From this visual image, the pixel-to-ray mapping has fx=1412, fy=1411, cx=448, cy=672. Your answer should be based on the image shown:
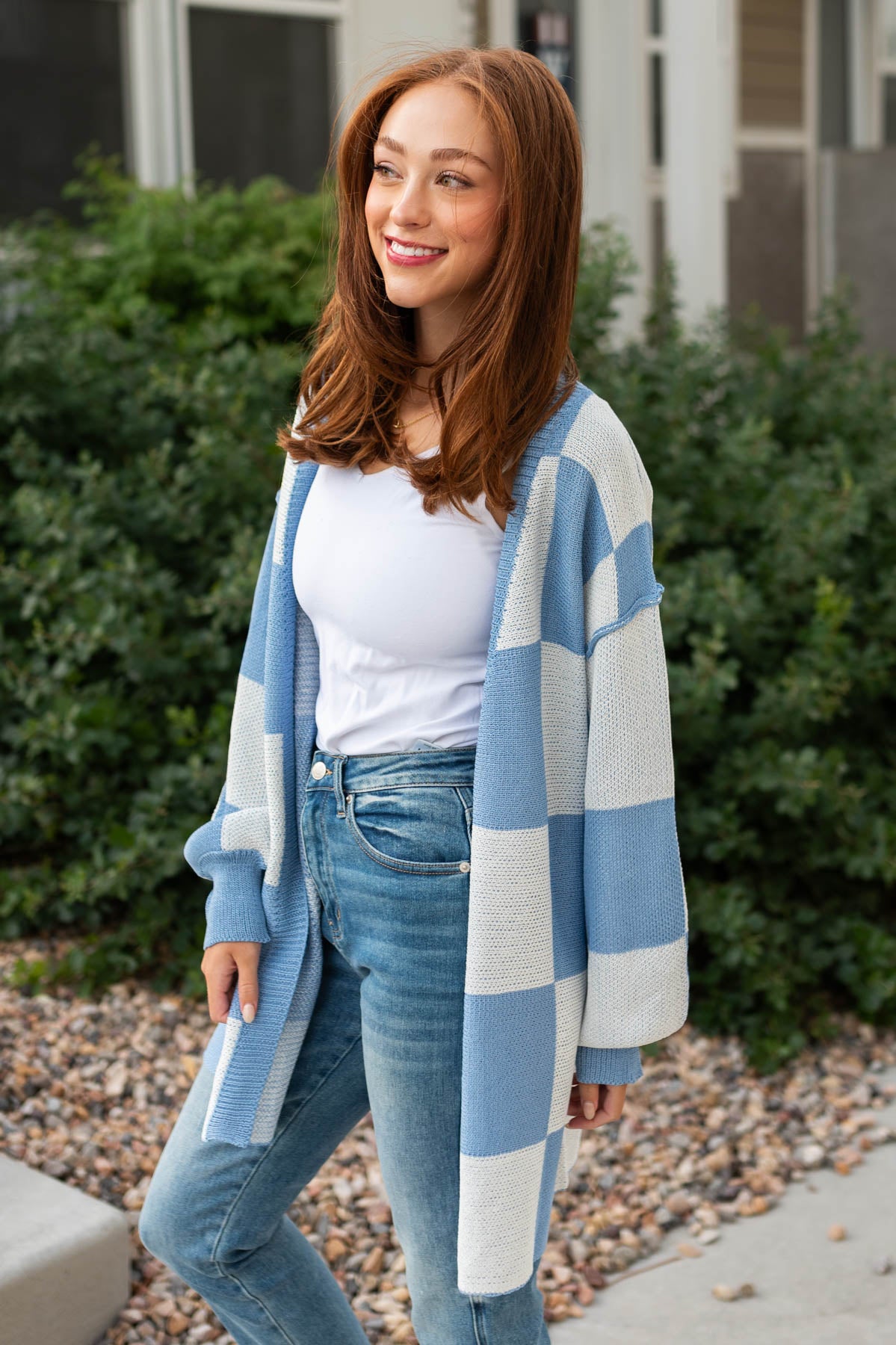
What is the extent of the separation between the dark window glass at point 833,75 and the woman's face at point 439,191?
956cm

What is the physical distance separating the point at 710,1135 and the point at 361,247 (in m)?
2.32

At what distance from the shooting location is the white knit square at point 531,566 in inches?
61.5

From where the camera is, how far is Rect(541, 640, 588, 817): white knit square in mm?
1622

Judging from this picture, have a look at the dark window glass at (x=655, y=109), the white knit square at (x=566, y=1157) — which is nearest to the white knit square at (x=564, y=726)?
the white knit square at (x=566, y=1157)

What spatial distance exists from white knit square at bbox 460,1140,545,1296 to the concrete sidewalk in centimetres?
114

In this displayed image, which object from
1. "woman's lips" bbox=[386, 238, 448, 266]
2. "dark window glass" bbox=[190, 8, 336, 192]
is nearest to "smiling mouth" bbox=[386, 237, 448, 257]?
"woman's lips" bbox=[386, 238, 448, 266]

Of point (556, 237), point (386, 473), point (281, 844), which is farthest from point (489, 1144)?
point (556, 237)

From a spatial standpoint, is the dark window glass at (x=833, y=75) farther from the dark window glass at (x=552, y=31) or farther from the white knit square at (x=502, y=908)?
the white knit square at (x=502, y=908)

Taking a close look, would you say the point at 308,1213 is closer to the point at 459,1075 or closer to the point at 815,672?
the point at 459,1075

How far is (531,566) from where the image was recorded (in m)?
1.58

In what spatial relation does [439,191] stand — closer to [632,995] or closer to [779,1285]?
[632,995]

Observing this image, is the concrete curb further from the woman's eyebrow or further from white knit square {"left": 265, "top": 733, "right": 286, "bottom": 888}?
the woman's eyebrow

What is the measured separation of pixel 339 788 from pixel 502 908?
259 mm

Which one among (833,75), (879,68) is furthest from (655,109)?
(879,68)
